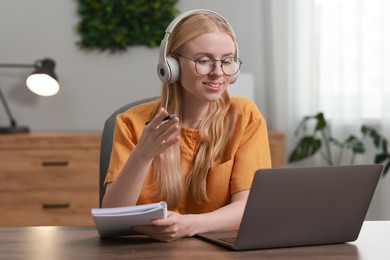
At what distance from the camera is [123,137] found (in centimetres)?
210

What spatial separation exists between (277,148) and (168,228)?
245 centimetres

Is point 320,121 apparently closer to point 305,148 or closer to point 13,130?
point 305,148

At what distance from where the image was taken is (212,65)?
1970mm

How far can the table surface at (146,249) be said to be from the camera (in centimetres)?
156

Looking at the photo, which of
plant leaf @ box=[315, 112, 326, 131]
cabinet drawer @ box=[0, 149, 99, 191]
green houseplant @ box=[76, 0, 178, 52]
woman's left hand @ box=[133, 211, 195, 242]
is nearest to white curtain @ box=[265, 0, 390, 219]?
plant leaf @ box=[315, 112, 326, 131]

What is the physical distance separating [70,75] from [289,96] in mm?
1282

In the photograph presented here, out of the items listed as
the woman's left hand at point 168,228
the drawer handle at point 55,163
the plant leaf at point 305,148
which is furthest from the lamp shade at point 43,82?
the woman's left hand at point 168,228

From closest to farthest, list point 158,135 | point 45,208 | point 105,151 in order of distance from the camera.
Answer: point 158,135 → point 105,151 → point 45,208

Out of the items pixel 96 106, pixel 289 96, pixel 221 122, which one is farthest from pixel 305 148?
pixel 221 122

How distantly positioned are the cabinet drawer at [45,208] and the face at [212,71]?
6.96 ft

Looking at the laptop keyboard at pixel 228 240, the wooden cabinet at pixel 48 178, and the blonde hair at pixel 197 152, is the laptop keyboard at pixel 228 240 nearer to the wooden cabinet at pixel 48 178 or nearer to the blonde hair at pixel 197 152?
the blonde hair at pixel 197 152

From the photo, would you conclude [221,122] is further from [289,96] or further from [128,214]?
[289,96]

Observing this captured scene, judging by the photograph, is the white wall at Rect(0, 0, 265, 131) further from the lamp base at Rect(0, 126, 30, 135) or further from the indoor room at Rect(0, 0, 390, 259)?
the lamp base at Rect(0, 126, 30, 135)

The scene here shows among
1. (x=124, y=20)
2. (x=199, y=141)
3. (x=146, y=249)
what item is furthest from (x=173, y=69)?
(x=124, y=20)
